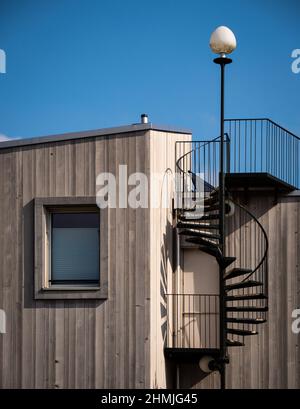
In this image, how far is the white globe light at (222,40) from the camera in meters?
11.5

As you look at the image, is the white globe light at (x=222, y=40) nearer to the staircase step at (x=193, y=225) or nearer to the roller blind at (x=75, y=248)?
the staircase step at (x=193, y=225)

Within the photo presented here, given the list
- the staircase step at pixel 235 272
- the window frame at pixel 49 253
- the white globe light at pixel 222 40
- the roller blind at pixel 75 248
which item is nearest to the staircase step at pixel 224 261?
the staircase step at pixel 235 272

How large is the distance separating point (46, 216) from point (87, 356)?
2.27 meters

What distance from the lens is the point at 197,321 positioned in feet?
44.1

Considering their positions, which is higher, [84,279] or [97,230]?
[97,230]

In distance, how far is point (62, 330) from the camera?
11.9 metres

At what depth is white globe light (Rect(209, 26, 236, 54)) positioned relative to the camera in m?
11.5

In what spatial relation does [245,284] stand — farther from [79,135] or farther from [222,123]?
[79,135]

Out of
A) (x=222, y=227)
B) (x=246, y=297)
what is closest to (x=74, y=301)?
(x=222, y=227)

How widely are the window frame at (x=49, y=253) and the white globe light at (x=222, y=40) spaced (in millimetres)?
2969

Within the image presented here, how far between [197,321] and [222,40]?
489 cm

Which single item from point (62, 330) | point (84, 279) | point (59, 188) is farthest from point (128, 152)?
point (62, 330)

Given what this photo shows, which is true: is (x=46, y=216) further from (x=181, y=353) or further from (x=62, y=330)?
(x=181, y=353)

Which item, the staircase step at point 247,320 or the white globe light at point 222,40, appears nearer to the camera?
the white globe light at point 222,40
